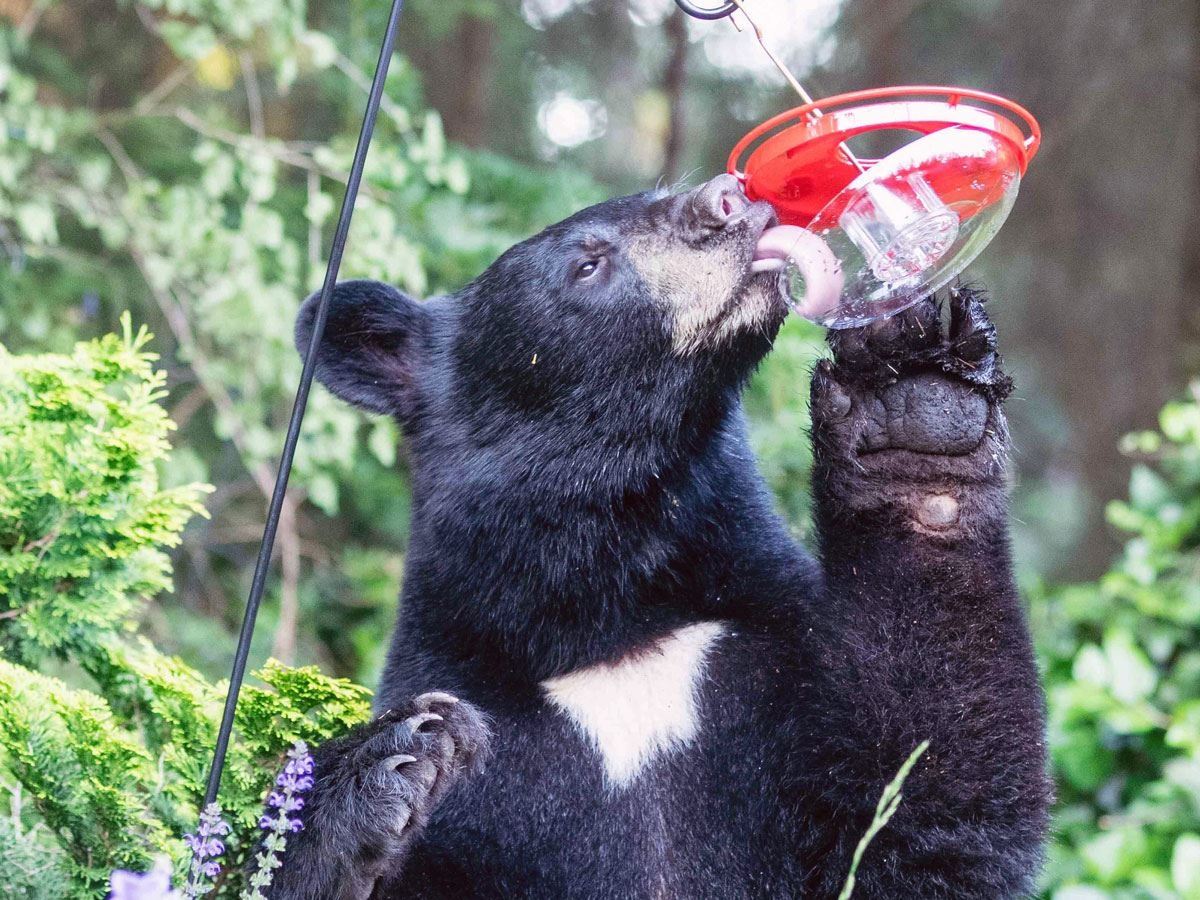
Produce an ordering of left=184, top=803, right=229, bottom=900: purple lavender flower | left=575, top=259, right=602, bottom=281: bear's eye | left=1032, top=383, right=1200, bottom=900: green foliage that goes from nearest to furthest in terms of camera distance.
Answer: left=184, top=803, right=229, bottom=900: purple lavender flower → left=575, top=259, right=602, bottom=281: bear's eye → left=1032, top=383, right=1200, bottom=900: green foliage

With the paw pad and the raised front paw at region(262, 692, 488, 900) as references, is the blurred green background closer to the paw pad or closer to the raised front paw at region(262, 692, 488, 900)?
the paw pad

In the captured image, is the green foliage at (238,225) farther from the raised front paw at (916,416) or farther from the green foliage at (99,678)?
the raised front paw at (916,416)

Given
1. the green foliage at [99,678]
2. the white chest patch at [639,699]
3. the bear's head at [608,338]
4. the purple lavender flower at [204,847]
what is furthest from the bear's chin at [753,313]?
the purple lavender flower at [204,847]

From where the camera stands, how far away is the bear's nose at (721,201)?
271cm

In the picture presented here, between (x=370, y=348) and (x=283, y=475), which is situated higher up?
(x=370, y=348)

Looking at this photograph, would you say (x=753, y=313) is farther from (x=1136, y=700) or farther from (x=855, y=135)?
(x=1136, y=700)

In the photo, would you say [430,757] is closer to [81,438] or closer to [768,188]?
[81,438]

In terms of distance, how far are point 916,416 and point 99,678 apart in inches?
65.2

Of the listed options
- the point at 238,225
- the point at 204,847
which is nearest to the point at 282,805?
the point at 204,847

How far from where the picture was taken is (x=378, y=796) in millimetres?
2334

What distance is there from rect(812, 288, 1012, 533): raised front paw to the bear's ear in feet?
3.59

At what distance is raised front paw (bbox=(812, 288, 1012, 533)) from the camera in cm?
247

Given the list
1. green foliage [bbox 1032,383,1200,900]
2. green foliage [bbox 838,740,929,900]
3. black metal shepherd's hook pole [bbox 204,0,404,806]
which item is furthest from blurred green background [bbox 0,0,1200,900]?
black metal shepherd's hook pole [bbox 204,0,404,806]

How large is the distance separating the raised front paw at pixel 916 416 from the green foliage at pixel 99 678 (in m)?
1.05
